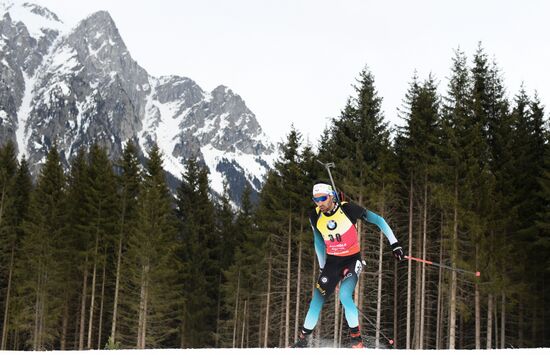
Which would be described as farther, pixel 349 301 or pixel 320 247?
pixel 320 247

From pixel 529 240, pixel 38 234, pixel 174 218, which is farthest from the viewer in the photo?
pixel 174 218

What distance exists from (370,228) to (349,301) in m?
19.9

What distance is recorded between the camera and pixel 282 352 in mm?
6848

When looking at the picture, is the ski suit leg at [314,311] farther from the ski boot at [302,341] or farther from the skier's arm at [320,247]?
the skier's arm at [320,247]

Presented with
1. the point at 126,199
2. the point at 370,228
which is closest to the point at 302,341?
the point at 370,228

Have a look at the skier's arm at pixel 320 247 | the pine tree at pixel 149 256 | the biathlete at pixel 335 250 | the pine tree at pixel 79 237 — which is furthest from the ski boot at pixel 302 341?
the pine tree at pixel 79 237

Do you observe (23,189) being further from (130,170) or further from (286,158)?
(286,158)

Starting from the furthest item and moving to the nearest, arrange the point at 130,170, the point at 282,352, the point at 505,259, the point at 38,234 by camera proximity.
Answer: the point at 130,170, the point at 38,234, the point at 505,259, the point at 282,352

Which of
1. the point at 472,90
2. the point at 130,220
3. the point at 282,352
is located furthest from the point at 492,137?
the point at 282,352

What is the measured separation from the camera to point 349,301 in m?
9.04

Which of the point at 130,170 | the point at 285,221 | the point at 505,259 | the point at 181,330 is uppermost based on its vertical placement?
the point at 130,170

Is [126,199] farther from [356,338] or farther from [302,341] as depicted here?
[356,338]

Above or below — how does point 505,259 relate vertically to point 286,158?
below

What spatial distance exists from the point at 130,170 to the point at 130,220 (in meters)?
3.90
